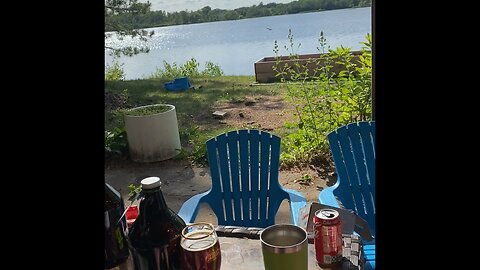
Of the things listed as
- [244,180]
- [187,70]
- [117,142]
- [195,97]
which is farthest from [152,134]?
[187,70]

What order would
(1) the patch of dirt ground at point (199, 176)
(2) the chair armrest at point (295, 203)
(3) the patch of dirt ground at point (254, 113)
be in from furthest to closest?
1. (3) the patch of dirt ground at point (254, 113)
2. (1) the patch of dirt ground at point (199, 176)
3. (2) the chair armrest at point (295, 203)

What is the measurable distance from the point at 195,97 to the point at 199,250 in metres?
6.23

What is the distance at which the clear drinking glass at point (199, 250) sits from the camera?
100cm

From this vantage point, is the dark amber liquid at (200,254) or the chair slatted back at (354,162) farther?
the chair slatted back at (354,162)

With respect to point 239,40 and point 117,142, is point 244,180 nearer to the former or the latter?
point 117,142

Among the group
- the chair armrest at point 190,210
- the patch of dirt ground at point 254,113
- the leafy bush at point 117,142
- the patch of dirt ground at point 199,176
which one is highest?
the chair armrest at point 190,210

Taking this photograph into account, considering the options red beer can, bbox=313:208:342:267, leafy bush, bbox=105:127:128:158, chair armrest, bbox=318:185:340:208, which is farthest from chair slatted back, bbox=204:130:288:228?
leafy bush, bbox=105:127:128:158

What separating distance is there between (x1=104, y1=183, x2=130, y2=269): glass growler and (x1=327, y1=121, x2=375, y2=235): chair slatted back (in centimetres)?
155

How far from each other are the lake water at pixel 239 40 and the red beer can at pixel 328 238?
7.67 ft

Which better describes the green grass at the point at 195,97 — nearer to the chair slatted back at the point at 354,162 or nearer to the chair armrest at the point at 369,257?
the chair slatted back at the point at 354,162

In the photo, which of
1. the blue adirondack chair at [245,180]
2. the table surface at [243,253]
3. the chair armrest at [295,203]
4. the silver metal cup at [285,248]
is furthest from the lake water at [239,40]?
the silver metal cup at [285,248]

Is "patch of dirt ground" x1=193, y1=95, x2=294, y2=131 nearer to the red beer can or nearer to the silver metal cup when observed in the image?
the red beer can

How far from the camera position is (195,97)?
7145 mm
